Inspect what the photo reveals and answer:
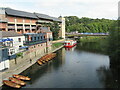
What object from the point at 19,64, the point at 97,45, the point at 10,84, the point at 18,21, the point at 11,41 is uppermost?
the point at 18,21

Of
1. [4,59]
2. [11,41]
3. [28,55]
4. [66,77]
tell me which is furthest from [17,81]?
[28,55]

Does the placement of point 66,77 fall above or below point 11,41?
below

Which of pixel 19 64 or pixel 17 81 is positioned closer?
pixel 17 81

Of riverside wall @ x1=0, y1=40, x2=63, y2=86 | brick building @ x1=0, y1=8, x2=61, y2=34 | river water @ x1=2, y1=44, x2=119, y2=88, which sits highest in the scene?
brick building @ x1=0, y1=8, x2=61, y2=34

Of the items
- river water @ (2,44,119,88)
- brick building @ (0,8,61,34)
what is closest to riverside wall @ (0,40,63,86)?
river water @ (2,44,119,88)

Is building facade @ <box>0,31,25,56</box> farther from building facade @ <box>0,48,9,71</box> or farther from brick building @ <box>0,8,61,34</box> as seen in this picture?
brick building @ <box>0,8,61,34</box>

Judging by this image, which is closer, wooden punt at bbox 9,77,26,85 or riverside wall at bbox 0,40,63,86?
wooden punt at bbox 9,77,26,85

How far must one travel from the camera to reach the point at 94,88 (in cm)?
2536

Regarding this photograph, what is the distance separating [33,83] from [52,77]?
4.93 m

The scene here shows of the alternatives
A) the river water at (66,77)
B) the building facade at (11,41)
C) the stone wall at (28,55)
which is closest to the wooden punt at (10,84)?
the river water at (66,77)

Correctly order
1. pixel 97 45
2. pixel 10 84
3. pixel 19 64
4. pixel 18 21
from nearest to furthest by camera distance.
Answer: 1. pixel 10 84
2. pixel 19 64
3. pixel 18 21
4. pixel 97 45

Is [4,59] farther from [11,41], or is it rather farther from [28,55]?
[28,55]

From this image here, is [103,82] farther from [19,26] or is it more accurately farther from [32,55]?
[19,26]

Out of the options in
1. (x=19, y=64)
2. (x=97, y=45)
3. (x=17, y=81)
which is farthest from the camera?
(x=97, y=45)
